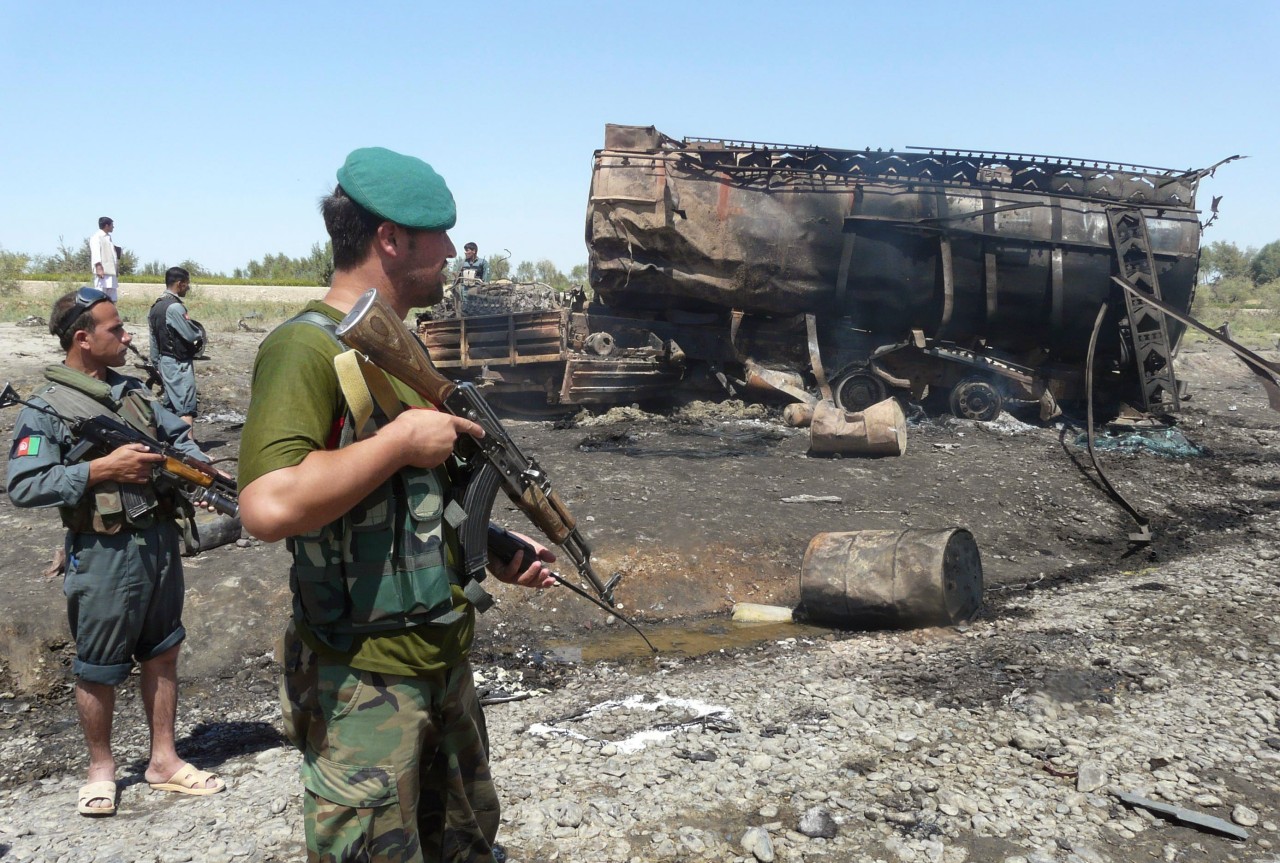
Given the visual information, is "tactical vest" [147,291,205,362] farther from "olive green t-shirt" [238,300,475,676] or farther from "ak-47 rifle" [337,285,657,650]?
"olive green t-shirt" [238,300,475,676]

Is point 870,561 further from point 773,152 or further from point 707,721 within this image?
point 773,152

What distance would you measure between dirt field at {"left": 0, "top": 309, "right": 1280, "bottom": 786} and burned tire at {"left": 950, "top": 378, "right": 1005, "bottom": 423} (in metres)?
0.19

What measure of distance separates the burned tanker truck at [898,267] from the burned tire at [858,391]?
0.08 ft

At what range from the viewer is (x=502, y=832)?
2818mm

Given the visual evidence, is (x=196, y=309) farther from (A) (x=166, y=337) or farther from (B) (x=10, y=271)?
(A) (x=166, y=337)

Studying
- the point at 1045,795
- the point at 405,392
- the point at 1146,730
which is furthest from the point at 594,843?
the point at 1146,730

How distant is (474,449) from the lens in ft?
6.39

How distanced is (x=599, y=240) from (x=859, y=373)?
339 cm

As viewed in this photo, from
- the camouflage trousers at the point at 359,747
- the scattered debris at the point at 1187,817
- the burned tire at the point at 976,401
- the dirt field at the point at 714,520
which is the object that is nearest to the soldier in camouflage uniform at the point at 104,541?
the dirt field at the point at 714,520

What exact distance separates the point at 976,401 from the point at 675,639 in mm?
6729

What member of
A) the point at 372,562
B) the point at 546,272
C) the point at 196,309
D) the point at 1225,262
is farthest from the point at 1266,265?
the point at 372,562

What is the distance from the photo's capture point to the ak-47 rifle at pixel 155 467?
3039 mm

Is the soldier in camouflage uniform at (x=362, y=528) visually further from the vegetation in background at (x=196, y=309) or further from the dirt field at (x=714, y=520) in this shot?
the vegetation in background at (x=196, y=309)

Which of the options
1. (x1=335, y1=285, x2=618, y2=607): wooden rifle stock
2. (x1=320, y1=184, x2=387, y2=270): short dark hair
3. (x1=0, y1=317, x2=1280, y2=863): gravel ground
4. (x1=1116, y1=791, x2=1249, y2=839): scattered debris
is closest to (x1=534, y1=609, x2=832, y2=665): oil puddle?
(x1=0, y1=317, x2=1280, y2=863): gravel ground
